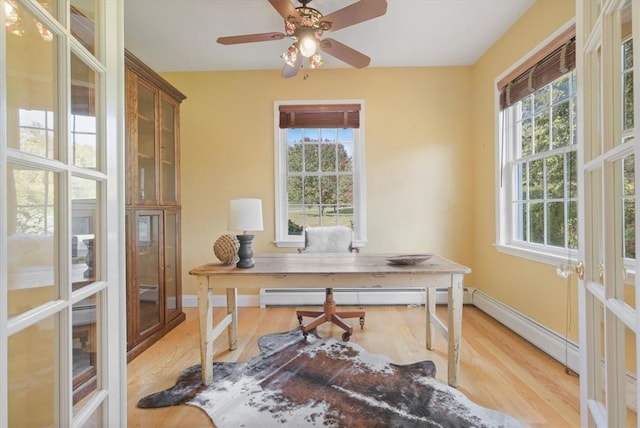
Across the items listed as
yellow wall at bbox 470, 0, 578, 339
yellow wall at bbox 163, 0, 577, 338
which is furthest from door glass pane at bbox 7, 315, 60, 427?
yellow wall at bbox 470, 0, 578, 339

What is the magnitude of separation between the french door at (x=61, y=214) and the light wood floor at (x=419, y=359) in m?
0.95

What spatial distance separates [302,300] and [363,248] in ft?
2.99

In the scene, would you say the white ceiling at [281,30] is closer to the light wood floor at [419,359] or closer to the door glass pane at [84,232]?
the door glass pane at [84,232]

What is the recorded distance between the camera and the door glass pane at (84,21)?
83 cm

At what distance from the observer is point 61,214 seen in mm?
760

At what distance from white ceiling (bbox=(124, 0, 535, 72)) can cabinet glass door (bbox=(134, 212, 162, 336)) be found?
5.42ft

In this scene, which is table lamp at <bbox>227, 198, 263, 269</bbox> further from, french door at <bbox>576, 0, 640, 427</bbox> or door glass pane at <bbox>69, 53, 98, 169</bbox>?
french door at <bbox>576, 0, 640, 427</bbox>

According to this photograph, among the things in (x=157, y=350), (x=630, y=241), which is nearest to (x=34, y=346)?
(x=630, y=241)

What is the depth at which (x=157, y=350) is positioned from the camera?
7.57 ft

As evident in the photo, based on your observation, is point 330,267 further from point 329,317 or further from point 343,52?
point 343,52

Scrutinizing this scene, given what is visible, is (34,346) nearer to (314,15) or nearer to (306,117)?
(314,15)

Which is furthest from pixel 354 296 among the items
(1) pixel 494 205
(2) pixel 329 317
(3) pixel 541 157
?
(3) pixel 541 157

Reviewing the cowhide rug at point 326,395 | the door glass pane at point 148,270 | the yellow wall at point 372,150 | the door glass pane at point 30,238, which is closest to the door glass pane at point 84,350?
the door glass pane at point 30,238

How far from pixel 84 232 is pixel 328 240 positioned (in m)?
2.11
